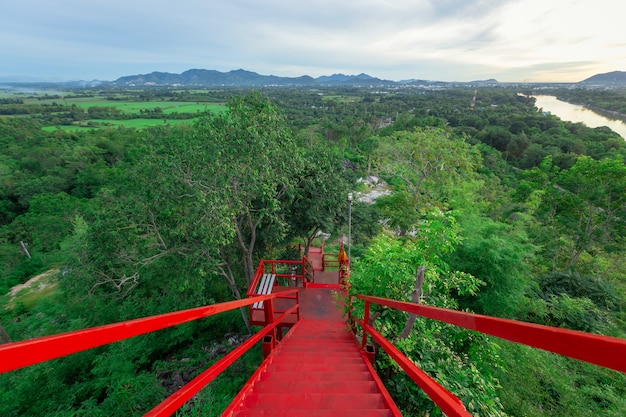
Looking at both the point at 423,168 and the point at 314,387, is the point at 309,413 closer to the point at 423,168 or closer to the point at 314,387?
the point at 314,387

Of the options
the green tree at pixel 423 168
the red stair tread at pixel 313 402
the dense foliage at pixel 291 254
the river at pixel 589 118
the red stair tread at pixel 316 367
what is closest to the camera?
the red stair tread at pixel 313 402

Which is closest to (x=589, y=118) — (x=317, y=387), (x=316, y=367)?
(x=316, y=367)

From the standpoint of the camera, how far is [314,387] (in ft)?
10.8

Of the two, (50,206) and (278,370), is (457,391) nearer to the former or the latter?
(278,370)

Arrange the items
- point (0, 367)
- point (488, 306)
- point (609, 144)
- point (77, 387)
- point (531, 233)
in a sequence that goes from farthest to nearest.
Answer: point (609, 144)
point (531, 233)
point (488, 306)
point (77, 387)
point (0, 367)

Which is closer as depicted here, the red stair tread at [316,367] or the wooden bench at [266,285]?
the red stair tread at [316,367]

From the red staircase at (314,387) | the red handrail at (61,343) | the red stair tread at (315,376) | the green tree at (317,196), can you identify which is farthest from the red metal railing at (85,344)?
the green tree at (317,196)

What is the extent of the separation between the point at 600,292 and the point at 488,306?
19.1ft

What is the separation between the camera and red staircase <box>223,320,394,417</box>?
273 centimetres

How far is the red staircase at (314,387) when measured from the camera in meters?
2.73

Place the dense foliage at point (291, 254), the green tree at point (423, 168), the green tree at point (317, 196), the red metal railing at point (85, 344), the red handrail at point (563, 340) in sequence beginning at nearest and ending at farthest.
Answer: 1. the red handrail at point (563, 340)
2. the red metal railing at point (85, 344)
3. the dense foliage at point (291, 254)
4. the green tree at point (317, 196)
5. the green tree at point (423, 168)

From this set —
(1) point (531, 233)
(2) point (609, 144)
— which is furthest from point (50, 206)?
(2) point (609, 144)

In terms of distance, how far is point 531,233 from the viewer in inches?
621

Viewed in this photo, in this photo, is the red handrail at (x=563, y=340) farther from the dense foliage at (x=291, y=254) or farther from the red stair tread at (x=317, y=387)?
the dense foliage at (x=291, y=254)
